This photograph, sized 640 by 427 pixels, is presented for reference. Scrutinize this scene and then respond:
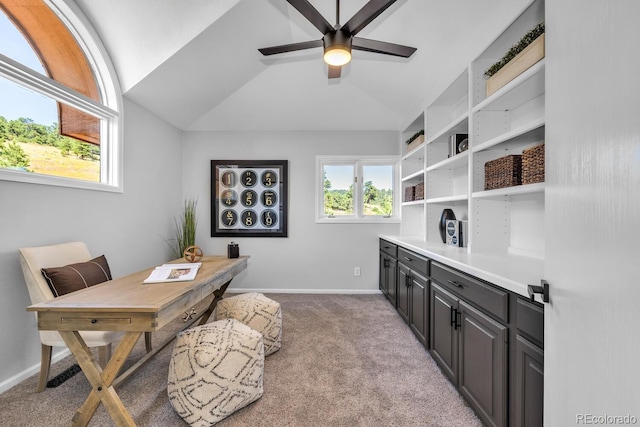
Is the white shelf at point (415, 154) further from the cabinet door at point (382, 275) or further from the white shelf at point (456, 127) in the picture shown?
the cabinet door at point (382, 275)

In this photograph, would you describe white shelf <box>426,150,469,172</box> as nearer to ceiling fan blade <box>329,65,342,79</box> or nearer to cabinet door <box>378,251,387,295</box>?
ceiling fan blade <box>329,65,342,79</box>

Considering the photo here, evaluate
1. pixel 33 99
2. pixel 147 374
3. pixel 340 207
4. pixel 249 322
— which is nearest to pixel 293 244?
pixel 340 207

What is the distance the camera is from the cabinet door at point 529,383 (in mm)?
1125

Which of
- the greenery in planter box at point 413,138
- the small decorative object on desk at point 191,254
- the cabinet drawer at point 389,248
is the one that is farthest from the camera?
the greenery in planter box at point 413,138

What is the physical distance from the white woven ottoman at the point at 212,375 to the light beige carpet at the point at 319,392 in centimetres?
11

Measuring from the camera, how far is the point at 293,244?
413 centimetres

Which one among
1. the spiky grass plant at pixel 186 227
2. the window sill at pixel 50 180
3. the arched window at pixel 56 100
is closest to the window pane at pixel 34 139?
the arched window at pixel 56 100

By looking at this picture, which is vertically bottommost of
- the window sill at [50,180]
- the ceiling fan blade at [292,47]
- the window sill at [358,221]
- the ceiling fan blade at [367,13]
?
the window sill at [358,221]

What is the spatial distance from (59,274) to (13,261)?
1.37 feet

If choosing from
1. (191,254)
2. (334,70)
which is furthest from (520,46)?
(191,254)

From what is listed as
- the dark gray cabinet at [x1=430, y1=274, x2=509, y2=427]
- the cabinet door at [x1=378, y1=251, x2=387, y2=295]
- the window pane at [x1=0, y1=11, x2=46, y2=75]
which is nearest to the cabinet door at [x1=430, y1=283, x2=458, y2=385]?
the dark gray cabinet at [x1=430, y1=274, x2=509, y2=427]

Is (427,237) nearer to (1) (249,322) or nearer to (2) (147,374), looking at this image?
(1) (249,322)

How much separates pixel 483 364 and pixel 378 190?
9.62 ft

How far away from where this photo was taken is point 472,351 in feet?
5.27
